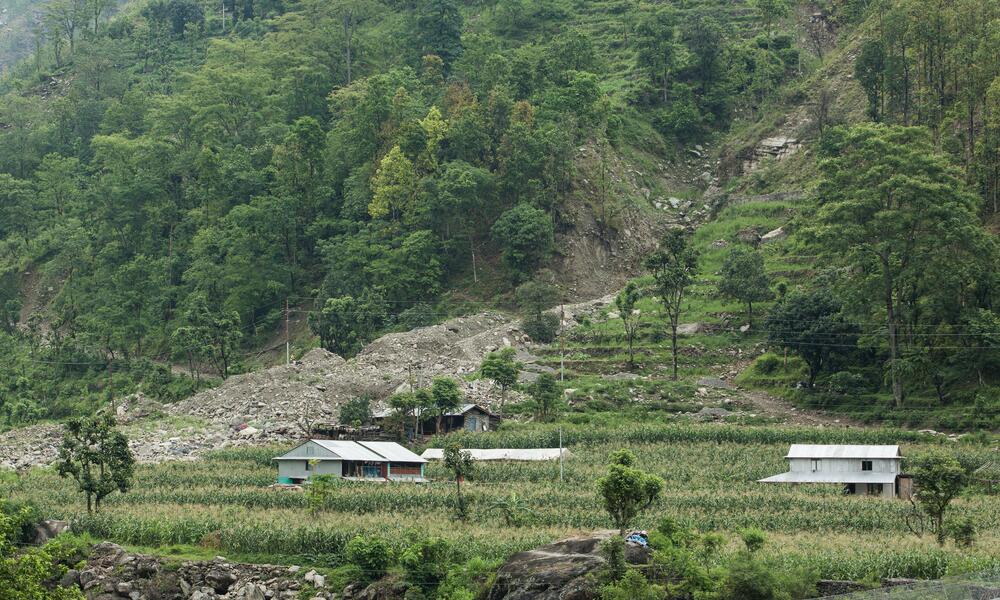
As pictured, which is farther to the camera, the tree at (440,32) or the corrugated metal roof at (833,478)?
the tree at (440,32)

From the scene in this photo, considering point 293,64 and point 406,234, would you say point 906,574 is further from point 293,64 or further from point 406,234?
point 293,64

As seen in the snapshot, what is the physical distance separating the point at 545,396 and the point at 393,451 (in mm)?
10513

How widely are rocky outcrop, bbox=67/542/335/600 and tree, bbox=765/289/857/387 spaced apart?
116 ft

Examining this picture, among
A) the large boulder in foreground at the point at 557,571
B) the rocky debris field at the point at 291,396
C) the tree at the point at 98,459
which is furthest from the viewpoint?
the rocky debris field at the point at 291,396

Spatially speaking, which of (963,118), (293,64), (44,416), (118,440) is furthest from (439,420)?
(293,64)

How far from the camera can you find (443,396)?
69.9 m

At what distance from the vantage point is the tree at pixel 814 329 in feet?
240

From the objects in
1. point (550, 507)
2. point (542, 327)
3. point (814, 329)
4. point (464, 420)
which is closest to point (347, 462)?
point (464, 420)

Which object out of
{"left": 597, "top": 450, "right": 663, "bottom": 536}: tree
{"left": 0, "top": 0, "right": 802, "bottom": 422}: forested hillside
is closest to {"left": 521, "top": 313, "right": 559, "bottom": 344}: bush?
{"left": 0, "top": 0, "right": 802, "bottom": 422}: forested hillside

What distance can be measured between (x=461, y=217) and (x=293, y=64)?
105ft

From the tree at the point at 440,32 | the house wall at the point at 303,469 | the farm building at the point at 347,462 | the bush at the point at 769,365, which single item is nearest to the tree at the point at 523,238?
the bush at the point at 769,365

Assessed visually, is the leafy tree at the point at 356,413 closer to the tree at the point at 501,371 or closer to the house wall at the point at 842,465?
the tree at the point at 501,371

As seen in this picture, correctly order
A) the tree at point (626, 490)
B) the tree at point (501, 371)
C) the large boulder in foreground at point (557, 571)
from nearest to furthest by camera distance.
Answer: the large boulder in foreground at point (557, 571) → the tree at point (626, 490) → the tree at point (501, 371)

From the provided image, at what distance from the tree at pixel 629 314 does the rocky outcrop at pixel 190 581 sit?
34380mm
